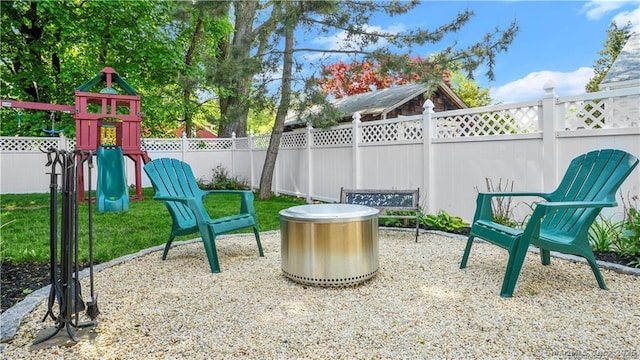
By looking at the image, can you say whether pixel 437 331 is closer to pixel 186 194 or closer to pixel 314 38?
pixel 186 194

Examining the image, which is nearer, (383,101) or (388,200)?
(388,200)

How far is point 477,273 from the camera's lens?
10.4ft

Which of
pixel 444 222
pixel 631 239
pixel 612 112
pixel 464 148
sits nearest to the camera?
pixel 631 239

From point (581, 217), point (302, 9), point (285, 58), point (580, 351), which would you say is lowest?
point (580, 351)

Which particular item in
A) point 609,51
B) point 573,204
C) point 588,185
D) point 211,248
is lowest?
point 211,248

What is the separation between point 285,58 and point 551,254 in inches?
240

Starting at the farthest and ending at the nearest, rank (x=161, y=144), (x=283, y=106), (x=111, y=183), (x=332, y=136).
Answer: (x=161, y=144)
(x=283, y=106)
(x=332, y=136)
(x=111, y=183)

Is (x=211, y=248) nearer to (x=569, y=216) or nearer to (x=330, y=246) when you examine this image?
(x=330, y=246)

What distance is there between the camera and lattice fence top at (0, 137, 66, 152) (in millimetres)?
9961

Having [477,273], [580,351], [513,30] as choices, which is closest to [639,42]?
[513,30]

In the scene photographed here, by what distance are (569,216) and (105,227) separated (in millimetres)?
5468

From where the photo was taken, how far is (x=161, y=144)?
1171 centimetres

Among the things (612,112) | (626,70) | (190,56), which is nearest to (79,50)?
(190,56)

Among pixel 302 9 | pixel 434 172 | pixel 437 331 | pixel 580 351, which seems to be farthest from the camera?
pixel 302 9
